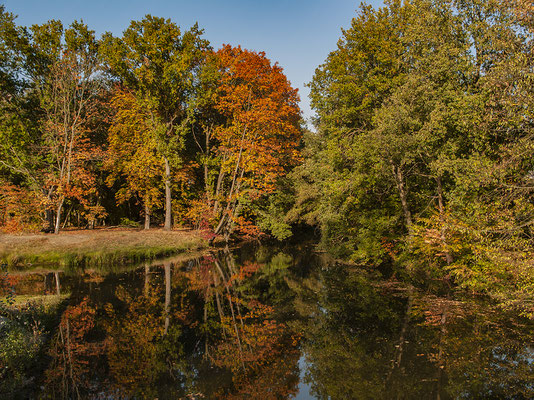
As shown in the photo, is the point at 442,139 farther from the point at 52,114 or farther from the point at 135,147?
the point at 52,114

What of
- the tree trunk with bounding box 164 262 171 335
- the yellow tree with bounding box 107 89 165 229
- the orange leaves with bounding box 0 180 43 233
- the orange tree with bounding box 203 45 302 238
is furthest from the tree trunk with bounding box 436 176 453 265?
the orange leaves with bounding box 0 180 43 233

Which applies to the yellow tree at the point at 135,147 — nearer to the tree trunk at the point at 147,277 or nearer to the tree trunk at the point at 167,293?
the tree trunk at the point at 147,277

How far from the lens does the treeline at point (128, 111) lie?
2469 cm

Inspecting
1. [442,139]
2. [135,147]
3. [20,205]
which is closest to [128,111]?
[135,147]

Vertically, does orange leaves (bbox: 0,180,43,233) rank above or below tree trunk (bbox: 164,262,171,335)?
above

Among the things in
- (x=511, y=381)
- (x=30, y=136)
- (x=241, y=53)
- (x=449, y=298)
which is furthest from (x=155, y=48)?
(x=511, y=381)

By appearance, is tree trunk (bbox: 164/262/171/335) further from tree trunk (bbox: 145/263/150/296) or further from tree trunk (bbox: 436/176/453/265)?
tree trunk (bbox: 436/176/453/265)

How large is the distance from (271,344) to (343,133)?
15.8 meters

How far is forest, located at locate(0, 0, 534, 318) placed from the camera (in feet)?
37.3

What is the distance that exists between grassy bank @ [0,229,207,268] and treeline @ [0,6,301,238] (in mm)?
3681

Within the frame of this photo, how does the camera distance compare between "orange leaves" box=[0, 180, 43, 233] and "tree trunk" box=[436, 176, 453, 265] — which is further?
"orange leaves" box=[0, 180, 43, 233]

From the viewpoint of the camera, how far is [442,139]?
1383 cm

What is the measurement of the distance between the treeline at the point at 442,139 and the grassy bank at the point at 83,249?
41.6 ft

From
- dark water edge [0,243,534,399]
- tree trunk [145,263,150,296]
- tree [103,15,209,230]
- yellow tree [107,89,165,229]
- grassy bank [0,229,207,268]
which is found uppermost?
tree [103,15,209,230]
